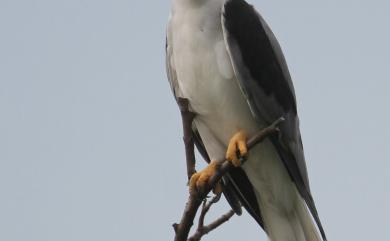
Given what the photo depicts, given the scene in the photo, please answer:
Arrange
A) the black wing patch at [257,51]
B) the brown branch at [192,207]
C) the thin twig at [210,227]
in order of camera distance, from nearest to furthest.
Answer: the brown branch at [192,207] < the thin twig at [210,227] < the black wing patch at [257,51]

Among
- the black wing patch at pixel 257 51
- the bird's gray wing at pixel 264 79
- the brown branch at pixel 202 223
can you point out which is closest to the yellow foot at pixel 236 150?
the bird's gray wing at pixel 264 79

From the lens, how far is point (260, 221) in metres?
5.62

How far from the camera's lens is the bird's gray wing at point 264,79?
5.23 m

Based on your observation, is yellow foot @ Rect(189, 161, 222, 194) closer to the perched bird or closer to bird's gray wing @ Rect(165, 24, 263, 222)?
the perched bird

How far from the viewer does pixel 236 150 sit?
4836mm

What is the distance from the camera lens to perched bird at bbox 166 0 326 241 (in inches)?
205

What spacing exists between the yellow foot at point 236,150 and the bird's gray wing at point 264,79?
0.39 m

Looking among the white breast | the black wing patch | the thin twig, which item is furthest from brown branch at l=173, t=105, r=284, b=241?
the black wing patch

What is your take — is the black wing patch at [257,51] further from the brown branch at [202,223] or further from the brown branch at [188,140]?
the brown branch at [202,223]

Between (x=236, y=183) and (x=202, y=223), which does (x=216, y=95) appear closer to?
(x=236, y=183)

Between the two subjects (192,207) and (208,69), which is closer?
(192,207)

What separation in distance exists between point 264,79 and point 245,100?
0.77 ft

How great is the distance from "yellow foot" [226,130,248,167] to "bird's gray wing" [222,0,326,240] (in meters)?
0.39

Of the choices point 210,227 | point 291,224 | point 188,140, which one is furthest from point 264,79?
point 210,227
